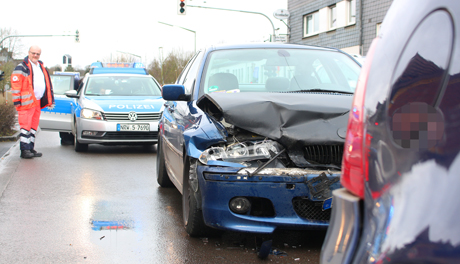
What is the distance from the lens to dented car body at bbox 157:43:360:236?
3.74 m

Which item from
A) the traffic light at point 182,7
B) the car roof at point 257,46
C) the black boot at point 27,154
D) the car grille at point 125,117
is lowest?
the black boot at point 27,154

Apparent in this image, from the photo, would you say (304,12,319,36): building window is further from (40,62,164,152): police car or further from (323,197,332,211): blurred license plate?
(323,197,332,211): blurred license plate

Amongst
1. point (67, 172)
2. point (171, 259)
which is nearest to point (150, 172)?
point (67, 172)

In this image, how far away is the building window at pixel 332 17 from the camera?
30297 millimetres

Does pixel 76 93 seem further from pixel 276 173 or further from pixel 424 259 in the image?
pixel 424 259

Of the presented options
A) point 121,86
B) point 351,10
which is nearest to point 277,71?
point 121,86

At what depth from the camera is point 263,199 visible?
12.7 feet

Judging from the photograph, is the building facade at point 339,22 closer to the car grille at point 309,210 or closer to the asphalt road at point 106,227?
the asphalt road at point 106,227

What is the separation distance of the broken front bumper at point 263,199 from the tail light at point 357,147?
1.92 m

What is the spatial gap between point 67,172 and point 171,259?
15.6 ft

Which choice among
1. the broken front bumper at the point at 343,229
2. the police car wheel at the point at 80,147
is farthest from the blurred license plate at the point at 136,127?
the broken front bumper at the point at 343,229

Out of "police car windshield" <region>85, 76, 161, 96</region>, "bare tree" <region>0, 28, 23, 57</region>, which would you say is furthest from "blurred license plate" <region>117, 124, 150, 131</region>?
"bare tree" <region>0, 28, 23, 57</region>

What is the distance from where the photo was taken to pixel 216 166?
3814mm

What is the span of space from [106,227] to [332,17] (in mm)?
27725
